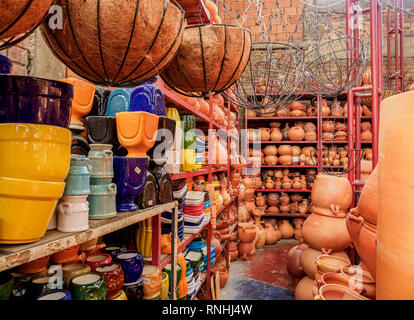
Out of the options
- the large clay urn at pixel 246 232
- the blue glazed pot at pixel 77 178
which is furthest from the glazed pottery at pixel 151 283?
the large clay urn at pixel 246 232

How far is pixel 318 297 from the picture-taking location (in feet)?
3.71

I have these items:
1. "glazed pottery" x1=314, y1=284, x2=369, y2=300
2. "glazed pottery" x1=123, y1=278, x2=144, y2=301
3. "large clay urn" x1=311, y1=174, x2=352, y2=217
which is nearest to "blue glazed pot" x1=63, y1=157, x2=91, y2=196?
"glazed pottery" x1=123, y1=278, x2=144, y2=301

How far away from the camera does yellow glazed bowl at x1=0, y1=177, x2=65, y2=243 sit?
1.61ft

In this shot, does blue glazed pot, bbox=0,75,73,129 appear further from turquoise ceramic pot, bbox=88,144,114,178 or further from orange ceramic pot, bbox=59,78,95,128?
orange ceramic pot, bbox=59,78,95,128

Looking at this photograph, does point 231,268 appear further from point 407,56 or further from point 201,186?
point 407,56

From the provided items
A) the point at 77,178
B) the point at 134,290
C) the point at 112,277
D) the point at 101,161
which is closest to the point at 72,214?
the point at 77,178

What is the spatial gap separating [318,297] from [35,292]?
0.99 m

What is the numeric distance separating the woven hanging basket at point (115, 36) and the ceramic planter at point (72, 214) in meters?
0.28

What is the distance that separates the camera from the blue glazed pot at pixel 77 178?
0.66m

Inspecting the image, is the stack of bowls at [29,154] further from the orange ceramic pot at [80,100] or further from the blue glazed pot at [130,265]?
the blue glazed pot at [130,265]

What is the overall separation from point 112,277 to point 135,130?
0.45 m

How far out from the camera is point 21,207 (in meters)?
0.50

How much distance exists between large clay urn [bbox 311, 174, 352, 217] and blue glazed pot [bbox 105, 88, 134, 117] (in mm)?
1921

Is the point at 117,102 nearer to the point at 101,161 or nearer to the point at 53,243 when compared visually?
the point at 101,161
